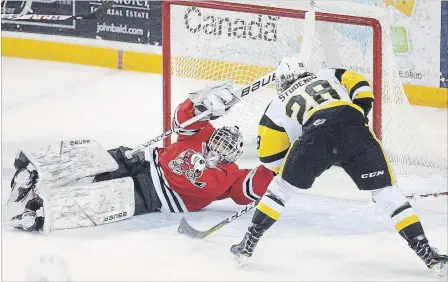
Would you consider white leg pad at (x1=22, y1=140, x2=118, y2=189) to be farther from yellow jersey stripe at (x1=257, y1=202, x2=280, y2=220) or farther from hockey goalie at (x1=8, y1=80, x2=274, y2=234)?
yellow jersey stripe at (x1=257, y1=202, x2=280, y2=220)

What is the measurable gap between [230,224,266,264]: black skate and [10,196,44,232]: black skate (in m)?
0.79

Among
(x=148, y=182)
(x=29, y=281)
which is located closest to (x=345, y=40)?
(x=148, y=182)

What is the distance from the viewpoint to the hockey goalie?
13.3 feet

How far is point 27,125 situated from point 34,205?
1787 millimetres

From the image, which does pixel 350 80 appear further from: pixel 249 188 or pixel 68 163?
pixel 68 163

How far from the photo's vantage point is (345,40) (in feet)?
16.3

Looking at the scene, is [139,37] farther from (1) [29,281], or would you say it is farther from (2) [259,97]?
(1) [29,281]

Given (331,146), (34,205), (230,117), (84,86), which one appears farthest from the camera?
(84,86)

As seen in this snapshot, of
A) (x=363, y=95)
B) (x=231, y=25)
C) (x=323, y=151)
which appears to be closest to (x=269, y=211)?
(x=323, y=151)

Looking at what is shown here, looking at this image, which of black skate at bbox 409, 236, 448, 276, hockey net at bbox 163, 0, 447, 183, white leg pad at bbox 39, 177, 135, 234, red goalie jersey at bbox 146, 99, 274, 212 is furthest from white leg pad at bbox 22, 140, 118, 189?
black skate at bbox 409, 236, 448, 276

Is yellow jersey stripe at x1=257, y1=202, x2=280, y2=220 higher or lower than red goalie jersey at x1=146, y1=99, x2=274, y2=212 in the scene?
higher

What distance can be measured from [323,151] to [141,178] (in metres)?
0.96

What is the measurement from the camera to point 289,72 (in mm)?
3707

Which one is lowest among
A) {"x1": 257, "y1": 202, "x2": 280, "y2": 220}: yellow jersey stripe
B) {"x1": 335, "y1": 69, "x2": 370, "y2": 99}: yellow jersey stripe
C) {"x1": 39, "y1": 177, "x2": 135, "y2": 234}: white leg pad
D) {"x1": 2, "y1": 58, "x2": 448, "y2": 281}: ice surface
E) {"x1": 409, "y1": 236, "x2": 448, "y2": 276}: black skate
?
{"x1": 2, "y1": 58, "x2": 448, "y2": 281}: ice surface
